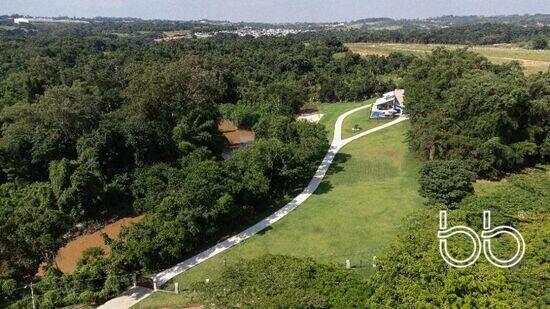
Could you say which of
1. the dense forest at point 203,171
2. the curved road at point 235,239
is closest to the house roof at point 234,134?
the dense forest at point 203,171

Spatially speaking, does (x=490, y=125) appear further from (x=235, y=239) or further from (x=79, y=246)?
(x=79, y=246)

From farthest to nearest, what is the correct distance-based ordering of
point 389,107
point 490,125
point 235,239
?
1. point 389,107
2. point 490,125
3. point 235,239

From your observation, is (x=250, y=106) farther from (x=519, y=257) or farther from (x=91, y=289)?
(x=519, y=257)

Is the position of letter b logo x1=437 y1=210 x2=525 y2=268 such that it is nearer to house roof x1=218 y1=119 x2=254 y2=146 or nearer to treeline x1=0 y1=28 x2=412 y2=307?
treeline x1=0 y1=28 x2=412 y2=307

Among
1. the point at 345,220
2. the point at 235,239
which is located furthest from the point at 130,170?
the point at 345,220

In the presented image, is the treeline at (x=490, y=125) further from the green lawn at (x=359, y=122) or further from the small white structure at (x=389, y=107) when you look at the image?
the small white structure at (x=389, y=107)

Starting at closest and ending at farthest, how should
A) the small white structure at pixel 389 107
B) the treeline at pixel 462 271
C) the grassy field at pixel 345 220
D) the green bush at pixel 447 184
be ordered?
1. the treeline at pixel 462 271
2. the grassy field at pixel 345 220
3. the green bush at pixel 447 184
4. the small white structure at pixel 389 107
